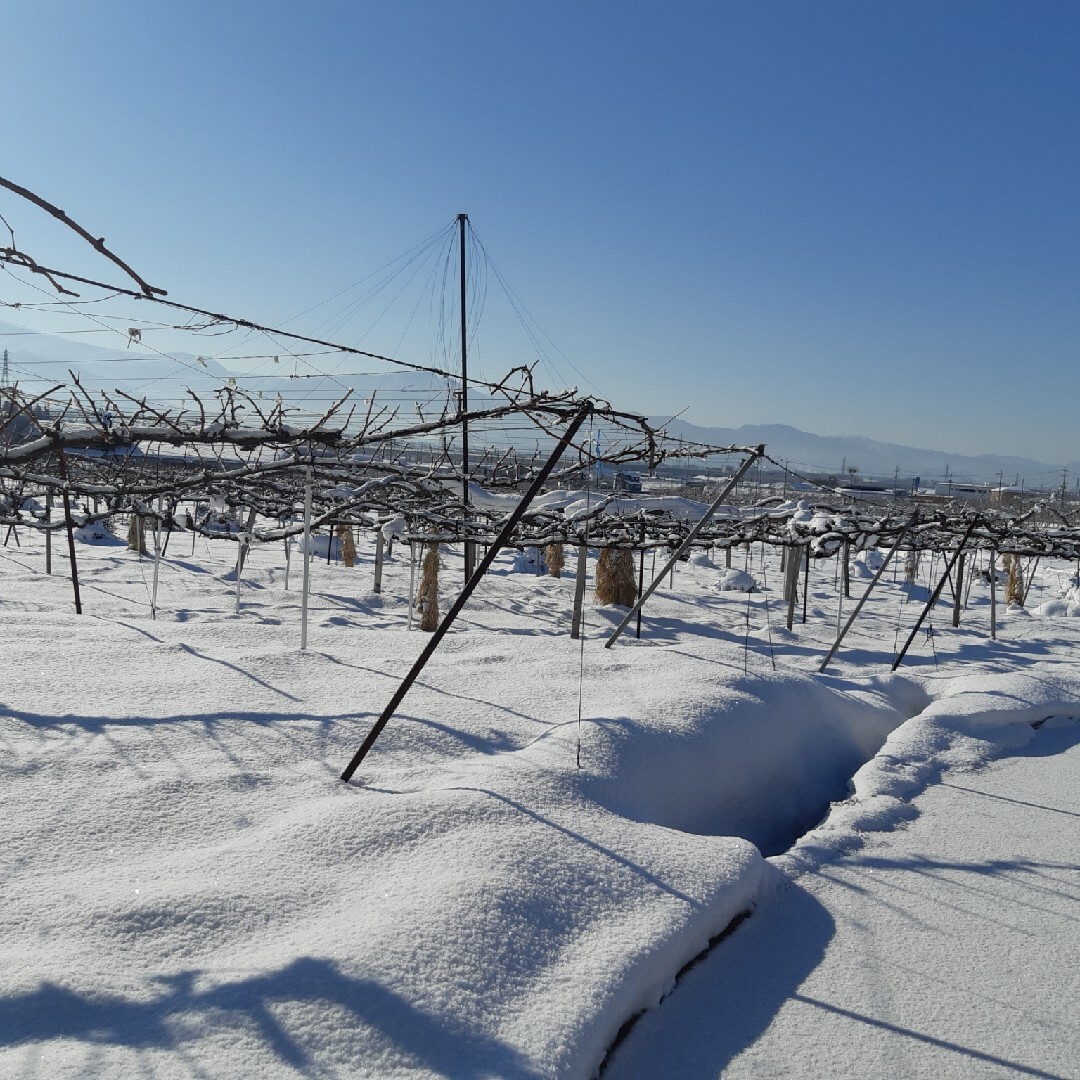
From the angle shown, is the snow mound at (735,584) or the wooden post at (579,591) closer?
the wooden post at (579,591)

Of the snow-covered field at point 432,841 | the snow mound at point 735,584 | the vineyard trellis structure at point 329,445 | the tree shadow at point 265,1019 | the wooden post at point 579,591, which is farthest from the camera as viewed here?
the snow mound at point 735,584

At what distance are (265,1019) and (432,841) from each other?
1318 mm

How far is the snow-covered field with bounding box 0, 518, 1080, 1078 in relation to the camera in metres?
2.53

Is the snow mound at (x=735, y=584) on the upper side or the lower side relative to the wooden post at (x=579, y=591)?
lower

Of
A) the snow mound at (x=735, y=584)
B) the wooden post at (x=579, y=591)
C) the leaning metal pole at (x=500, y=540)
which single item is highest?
the leaning metal pole at (x=500, y=540)

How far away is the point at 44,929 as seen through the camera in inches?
110

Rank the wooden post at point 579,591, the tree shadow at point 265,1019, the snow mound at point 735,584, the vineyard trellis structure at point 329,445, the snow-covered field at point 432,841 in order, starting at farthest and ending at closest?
the snow mound at point 735,584 < the wooden post at point 579,591 < the vineyard trellis structure at point 329,445 < the snow-covered field at point 432,841 < the tree shadow at point 265,1019

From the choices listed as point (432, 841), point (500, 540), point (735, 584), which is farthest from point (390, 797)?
point (735, 584)

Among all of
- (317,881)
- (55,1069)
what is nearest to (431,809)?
(317,881)

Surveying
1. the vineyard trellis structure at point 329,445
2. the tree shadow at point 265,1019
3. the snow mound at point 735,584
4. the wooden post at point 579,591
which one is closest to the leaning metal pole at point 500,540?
the vineyard trellis structure at point 329,445

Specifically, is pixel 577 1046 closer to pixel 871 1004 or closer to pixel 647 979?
pixel 647 979

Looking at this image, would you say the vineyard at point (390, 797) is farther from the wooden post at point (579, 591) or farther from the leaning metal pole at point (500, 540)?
the wooden post at point (579, 591)

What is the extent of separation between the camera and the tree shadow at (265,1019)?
7.62 ft

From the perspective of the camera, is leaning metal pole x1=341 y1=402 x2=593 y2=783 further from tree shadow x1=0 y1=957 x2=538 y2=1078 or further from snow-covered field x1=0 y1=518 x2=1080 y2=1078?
tree shadow x1=0 y1=957 x2=538 y2=1078
